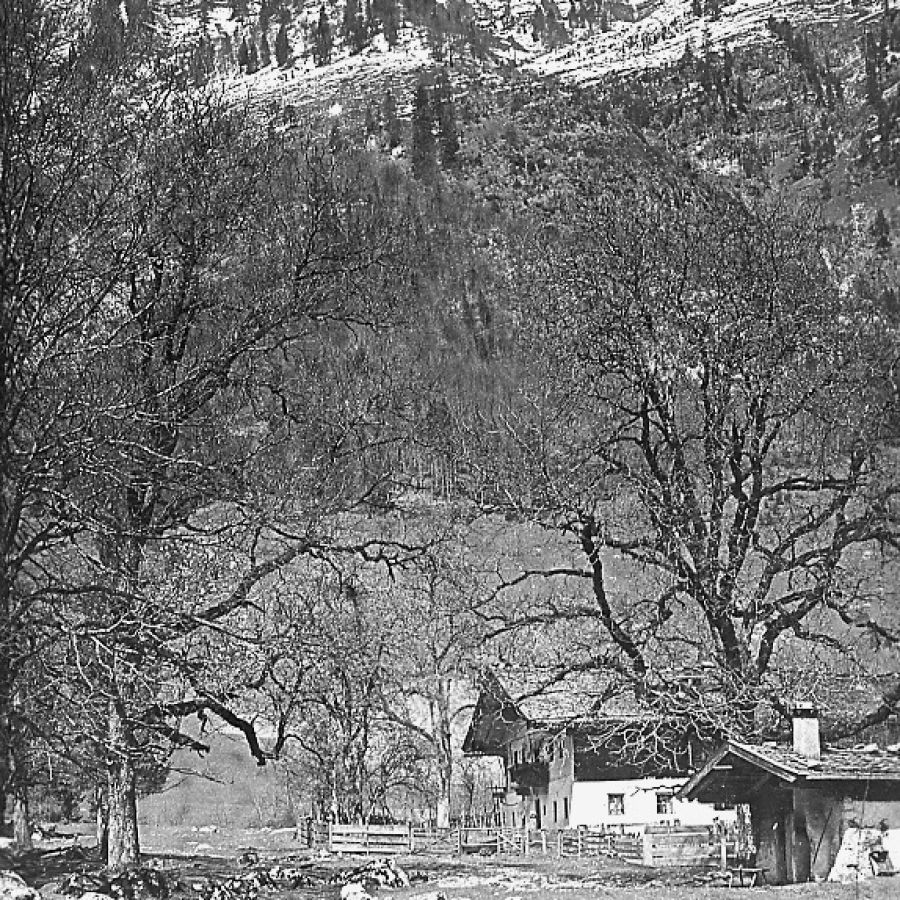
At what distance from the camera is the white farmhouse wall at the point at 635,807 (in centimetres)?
972

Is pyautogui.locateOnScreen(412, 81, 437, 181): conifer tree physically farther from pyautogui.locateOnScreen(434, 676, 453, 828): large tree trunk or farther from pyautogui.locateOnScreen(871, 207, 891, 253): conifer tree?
pyautogui.locateOnScreen(434, 676, 453, 828): large tree trunk

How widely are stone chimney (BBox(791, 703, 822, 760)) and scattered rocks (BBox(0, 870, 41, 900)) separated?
4422 millimetres

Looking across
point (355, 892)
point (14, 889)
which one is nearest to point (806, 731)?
point (355, 892)

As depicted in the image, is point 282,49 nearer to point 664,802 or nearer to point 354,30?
point 354,30

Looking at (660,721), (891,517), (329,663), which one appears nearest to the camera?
(329,663)

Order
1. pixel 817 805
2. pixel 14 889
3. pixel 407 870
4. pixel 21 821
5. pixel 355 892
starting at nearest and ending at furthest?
pixel 14 889, pixel 21 821, pixel 355 892, pixel 817 805, pixel 407 870

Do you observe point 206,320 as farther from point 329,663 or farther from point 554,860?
point 554,860

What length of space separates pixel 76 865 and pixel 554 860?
3268 millimetres

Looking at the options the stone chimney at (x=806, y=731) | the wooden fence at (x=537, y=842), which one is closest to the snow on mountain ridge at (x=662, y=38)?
the stone chimney at (x=806, y=731)

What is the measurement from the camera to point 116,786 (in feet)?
25.1

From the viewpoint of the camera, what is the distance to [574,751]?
9.52 metres

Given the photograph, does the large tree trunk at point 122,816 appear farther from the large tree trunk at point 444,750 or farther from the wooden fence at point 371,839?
the large tree trunk at point 444,750

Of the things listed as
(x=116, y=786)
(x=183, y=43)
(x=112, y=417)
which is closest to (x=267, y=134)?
(x=183, y=43)

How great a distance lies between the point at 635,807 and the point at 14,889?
5423 millimetres
